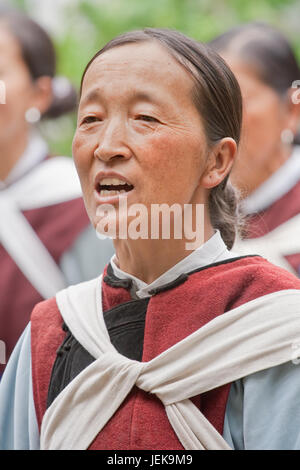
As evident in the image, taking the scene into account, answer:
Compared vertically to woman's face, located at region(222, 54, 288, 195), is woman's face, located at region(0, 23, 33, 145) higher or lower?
higher

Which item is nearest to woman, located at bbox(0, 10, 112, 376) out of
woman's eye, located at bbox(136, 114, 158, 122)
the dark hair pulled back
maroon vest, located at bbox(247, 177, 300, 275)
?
maroon vest, located at bbox(247, 177, 300, 275)

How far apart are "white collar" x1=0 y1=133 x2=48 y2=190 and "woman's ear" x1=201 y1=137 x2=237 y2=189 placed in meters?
2.08

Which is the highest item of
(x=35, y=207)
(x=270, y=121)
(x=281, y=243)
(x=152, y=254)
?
(x=152, y=254)

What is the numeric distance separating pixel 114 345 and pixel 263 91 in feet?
7.23

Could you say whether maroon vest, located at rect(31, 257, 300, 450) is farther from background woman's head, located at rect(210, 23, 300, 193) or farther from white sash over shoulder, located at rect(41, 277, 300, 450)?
background woman's head, located at rect(210, 23, 300, 193)

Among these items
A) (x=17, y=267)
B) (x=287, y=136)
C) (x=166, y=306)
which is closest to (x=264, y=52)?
(x=287, y=136)

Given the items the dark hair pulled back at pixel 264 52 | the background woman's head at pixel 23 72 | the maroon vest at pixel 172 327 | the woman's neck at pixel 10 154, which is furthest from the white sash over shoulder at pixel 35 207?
the maroon vest at pixel 172 327

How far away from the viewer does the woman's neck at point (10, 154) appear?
3953 mm

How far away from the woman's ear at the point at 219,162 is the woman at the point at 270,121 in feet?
5.12

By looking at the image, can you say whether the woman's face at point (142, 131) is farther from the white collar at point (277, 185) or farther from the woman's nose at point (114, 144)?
the white collar at point (277, 185)

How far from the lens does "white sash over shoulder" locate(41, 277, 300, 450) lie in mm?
1784

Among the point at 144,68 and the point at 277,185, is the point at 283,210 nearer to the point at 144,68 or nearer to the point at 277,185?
the point at 277,185

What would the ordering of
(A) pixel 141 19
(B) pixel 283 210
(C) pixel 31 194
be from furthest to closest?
(A) pixel 141 19 → (C) pixel 31 194 → (B) pixel 283 210

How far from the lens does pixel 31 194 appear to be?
3.80 meters
